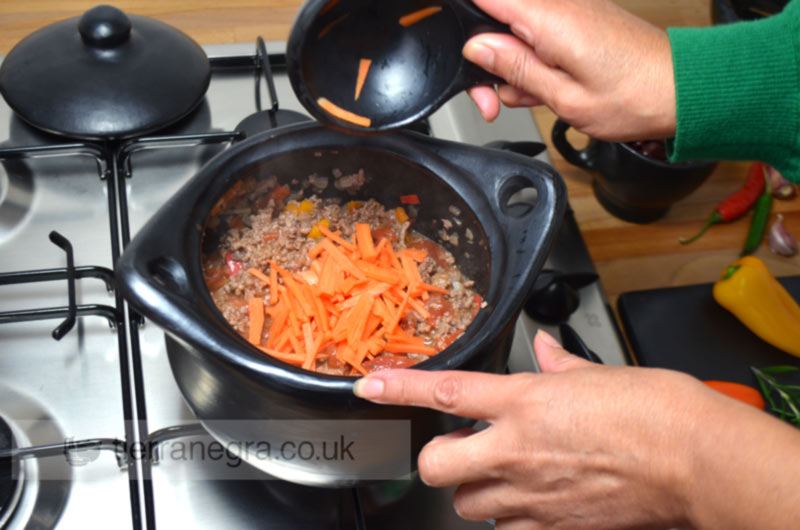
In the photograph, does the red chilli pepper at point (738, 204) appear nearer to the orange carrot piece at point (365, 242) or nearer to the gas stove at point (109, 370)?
the gas stove at point (109, 370)

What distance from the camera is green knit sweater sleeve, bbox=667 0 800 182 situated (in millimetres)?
934

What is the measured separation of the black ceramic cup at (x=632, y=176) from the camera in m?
1.30

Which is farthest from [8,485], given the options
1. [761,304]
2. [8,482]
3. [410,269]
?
[761,304]

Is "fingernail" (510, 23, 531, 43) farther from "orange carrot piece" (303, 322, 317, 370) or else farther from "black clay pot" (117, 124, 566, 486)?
"orange carrot piece" (303, 322, 317, 370)

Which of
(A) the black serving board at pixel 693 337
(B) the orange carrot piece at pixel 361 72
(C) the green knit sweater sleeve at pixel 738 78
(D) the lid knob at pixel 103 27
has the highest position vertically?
(D) the lid knob at pixel 103 27

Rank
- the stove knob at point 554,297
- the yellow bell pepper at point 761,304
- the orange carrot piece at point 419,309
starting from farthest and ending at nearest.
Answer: the yellow bell pepper at point 761,304
the stove knob at point 554,297
the orange carrot piece at point 419,309

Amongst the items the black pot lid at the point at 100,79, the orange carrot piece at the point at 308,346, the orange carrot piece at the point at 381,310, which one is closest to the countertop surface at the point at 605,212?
the black pot lid at the point at 100,79

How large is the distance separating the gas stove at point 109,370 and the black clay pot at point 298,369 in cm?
14

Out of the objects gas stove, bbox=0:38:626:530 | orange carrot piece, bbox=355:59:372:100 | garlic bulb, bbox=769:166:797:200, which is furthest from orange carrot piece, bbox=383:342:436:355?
garlic bulb, bbox=769:166:797:200

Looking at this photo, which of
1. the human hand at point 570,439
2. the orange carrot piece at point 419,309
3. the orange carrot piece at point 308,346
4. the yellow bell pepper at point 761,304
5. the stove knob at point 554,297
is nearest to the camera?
the human hand at point 570,439

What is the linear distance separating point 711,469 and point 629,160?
2.48 feet

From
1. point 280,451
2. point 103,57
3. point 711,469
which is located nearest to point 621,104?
point 711,469

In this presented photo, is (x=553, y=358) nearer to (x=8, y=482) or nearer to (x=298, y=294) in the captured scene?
(x=298, y=294)

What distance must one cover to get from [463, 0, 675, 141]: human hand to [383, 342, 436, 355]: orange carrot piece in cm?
37
